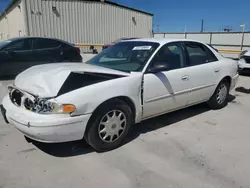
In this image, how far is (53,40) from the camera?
8062 mm

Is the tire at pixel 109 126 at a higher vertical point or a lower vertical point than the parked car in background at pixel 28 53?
lower

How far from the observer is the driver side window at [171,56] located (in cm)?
358

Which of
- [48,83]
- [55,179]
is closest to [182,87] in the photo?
[48,83]

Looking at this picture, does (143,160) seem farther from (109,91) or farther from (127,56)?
(127,56)

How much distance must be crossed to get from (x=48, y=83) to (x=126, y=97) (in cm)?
104

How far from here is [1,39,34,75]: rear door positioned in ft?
23.3

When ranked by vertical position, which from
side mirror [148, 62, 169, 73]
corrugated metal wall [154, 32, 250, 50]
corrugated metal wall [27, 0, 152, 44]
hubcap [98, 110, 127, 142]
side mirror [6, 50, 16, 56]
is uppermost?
corrugated metal wall [27, 0, 152, 44]

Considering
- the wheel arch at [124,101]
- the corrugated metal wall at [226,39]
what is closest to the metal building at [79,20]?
the corrugated metal wall at [226,39]

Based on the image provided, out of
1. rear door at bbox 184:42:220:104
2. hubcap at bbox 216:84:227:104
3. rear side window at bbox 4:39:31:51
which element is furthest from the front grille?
rear side window at bbox 4:39:31:51

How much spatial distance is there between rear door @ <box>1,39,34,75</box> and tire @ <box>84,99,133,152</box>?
5.46m

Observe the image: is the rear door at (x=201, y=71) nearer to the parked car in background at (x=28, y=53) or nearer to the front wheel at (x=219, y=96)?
the front wheel at (x=219, y=96)

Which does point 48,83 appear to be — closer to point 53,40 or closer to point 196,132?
point 196,132

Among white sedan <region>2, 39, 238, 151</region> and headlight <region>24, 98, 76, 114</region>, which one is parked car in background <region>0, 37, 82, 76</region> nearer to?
white sedan <region>2, 39, 238, 151</region>

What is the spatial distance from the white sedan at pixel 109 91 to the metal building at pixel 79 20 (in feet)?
50.2
